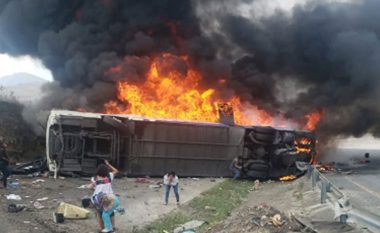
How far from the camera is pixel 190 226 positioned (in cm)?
1127

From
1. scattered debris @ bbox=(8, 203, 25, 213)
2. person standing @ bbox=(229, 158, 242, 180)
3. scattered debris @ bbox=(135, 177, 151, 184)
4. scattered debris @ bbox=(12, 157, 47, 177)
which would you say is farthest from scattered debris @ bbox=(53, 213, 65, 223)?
person standing @ bbox=(229, 158, 242, 180)

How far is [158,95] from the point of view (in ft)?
85.9

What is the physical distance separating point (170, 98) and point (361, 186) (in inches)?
471

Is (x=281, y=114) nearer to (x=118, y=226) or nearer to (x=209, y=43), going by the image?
(x=209, y=43)

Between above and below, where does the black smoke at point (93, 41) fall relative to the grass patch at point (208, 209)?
above

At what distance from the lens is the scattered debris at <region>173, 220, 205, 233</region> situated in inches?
427

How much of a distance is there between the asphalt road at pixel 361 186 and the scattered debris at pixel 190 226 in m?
3.43

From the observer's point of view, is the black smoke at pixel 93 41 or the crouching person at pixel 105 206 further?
the black smoke at pixel 93 41

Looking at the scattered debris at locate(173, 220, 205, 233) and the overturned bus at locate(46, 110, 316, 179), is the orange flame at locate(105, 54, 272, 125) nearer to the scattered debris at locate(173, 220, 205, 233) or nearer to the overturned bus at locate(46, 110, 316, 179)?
the overturned bus at locate(46, 110, 316, 179)

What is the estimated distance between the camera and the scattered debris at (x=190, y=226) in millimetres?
10852

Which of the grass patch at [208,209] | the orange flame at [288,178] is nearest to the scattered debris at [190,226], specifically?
the grass patch at [208,209]

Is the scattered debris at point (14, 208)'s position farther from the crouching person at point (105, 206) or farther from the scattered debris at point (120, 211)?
the crouching person at point (105, 206)

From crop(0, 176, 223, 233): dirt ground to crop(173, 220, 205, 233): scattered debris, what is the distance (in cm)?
113

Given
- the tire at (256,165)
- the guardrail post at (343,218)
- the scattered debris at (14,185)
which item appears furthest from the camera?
the tire at (256,165)
